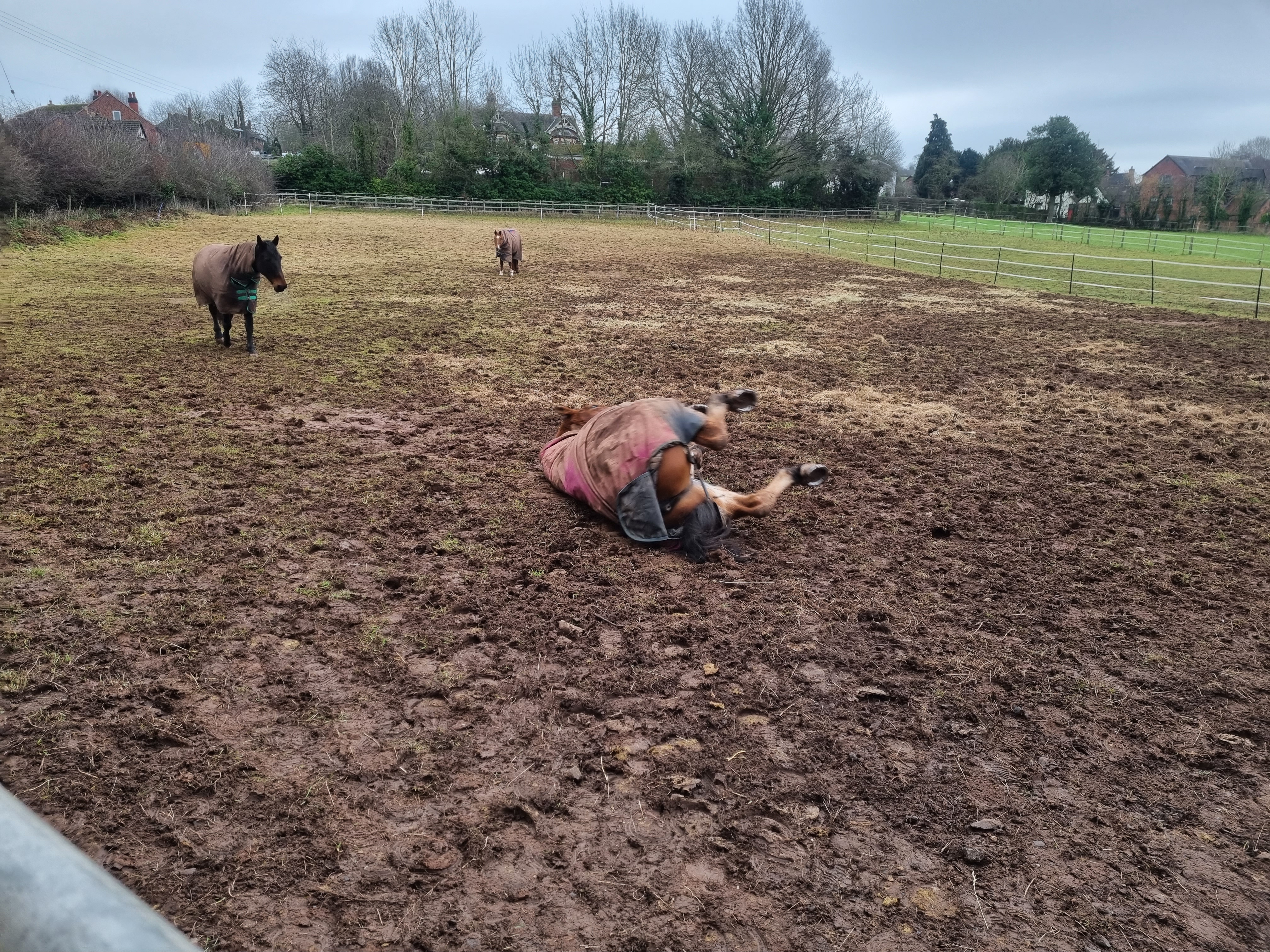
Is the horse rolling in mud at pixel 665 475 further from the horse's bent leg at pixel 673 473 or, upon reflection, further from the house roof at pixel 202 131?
the house roof at pixel 202 131

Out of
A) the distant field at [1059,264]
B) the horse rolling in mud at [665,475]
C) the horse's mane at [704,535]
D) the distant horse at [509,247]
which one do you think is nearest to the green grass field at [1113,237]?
the distant field at [1059,264]

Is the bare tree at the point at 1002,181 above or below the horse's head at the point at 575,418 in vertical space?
above

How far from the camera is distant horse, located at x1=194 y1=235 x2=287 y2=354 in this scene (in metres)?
8.88

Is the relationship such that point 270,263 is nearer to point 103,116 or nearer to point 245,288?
point 245,288

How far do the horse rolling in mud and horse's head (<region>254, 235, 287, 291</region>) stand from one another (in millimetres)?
5446

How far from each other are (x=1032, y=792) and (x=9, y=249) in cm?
2278

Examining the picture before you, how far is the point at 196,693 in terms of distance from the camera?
3.34 metres

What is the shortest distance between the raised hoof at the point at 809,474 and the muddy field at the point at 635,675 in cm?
22

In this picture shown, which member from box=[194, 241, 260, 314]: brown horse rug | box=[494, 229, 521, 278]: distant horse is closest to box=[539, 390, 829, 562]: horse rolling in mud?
box=[194, 241, 260, 314]: brown horse rug

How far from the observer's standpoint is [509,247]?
1812 centimetres

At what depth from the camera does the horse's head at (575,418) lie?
5676 millimetres

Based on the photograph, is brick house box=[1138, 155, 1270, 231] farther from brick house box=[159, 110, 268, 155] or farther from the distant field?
brick house box=[159, 110, 268, 155]

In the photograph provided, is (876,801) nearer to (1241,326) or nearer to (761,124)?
(1241,326)

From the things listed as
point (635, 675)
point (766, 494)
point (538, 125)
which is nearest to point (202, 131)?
point (538, 125)
